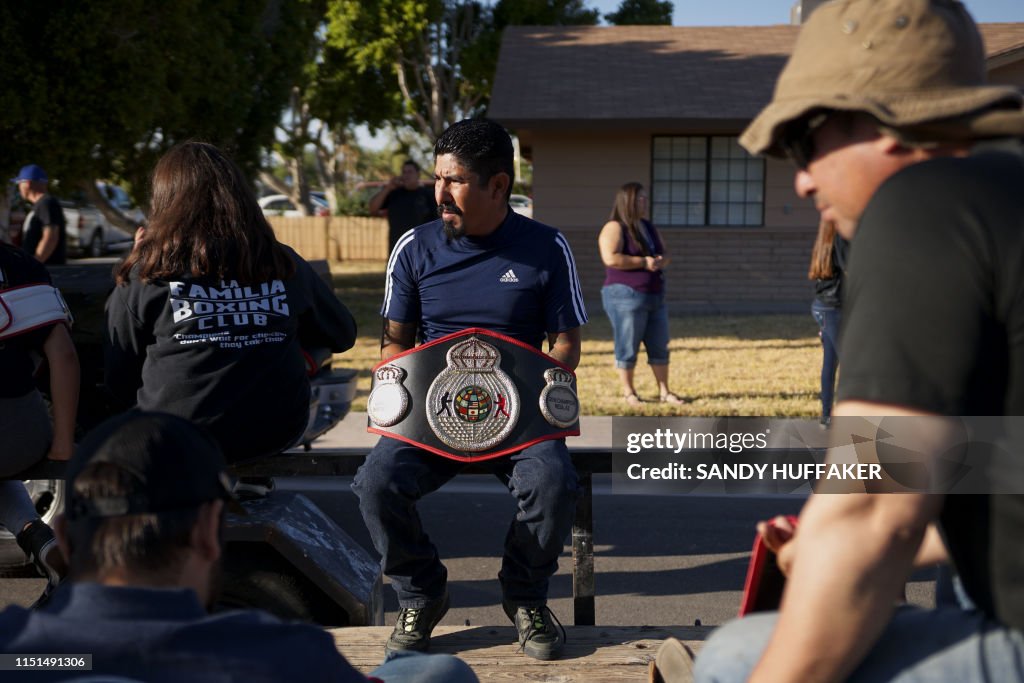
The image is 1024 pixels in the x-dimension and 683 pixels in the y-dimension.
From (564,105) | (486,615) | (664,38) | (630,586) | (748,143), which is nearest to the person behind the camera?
(748,143)

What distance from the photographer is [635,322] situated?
31.1ft

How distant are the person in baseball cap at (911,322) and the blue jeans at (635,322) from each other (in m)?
7.81

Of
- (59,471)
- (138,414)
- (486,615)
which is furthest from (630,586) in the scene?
(138,414)

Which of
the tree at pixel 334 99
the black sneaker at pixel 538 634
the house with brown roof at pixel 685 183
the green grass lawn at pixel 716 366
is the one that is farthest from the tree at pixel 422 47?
the black sneaker at pixel 538 634

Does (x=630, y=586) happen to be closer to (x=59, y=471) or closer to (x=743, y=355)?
(x=59, y=471)

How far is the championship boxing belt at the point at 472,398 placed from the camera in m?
3.56

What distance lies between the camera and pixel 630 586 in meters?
5.53

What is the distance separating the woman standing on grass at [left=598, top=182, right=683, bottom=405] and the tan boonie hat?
7.63m

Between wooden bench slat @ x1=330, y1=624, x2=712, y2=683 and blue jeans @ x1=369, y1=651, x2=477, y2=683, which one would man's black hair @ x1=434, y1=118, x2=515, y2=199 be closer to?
wooden bench slat @ x1=330, y1=624, x2=712, y2=683

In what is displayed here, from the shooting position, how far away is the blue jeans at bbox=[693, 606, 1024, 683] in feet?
4.91

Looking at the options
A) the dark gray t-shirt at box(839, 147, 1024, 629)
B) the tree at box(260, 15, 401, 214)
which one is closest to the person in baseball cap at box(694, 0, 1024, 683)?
the dark gray t-shirt at box(839, 147, 1024, 629)

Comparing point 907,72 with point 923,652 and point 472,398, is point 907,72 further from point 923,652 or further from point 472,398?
point 472,398

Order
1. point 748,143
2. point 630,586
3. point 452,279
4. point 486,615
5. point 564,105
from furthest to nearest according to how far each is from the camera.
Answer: point 564,105, point 630,586, point 486,615, point 452,279, point 748,143

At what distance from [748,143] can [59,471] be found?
119 inches
